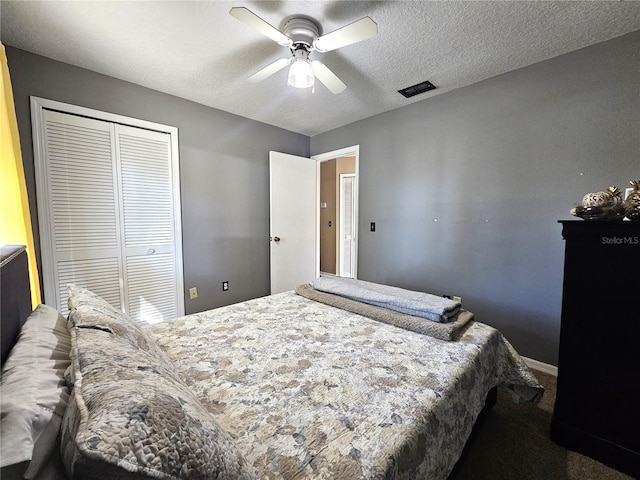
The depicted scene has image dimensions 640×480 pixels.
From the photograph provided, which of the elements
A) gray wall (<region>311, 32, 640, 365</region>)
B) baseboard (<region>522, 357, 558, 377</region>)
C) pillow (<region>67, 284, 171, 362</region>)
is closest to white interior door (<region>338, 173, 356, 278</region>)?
gray wall (<region>311, 32, 640, 365</region>)

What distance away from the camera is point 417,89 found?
8.21 feet

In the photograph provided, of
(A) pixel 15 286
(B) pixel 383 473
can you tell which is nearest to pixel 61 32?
(A) pixel 15 286

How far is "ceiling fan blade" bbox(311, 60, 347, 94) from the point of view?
1.80m

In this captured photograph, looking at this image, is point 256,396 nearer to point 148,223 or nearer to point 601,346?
point 601,346

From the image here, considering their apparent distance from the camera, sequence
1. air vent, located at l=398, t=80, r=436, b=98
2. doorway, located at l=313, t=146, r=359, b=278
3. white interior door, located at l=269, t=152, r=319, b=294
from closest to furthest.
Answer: air vent, located at l=398, t=80, r=436, b=98, white interior door, located at l=269, t=152, r=319, b=294, doorway, located at l=313, t=146, r=359, b=278

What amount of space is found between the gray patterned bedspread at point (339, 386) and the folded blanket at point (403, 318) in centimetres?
Result: 4

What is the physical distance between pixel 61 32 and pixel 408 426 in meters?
2.97

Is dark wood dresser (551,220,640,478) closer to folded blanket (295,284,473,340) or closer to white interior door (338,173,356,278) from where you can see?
folded blanket (295,284,473,340)

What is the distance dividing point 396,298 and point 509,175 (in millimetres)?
1589

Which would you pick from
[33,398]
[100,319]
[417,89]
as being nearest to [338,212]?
[417,89]

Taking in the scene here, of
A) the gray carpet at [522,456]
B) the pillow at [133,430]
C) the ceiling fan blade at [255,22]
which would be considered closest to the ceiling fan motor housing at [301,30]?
the ceiling fan blade at [255,22]

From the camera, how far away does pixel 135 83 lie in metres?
2.45

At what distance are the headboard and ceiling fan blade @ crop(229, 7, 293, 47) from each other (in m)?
1.39

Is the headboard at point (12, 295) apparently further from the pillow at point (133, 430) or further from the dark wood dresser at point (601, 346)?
the dark wood dresser at point (601, 346)
